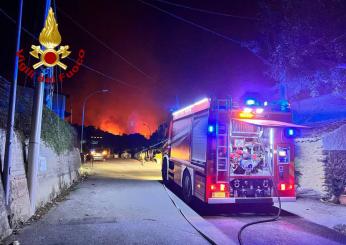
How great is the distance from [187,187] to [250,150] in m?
2.73

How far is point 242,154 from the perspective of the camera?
9742 mm

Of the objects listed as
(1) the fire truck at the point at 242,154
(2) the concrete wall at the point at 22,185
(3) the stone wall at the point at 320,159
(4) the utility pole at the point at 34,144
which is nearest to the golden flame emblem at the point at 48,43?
(4) the utility pole at the point at 34,144

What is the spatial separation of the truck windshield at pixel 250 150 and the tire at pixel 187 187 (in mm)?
2097

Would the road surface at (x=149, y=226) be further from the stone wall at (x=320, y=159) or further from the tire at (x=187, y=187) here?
the stone wall at (x=320, y=159)

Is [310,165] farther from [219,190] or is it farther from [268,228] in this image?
[268,228]

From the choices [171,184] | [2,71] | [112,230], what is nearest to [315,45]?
[112,230]

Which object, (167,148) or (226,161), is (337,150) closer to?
(226,161)

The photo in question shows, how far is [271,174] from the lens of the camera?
382 inches

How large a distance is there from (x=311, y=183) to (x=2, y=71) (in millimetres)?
23399

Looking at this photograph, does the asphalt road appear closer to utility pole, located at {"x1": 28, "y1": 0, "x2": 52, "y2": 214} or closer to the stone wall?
the stone wall

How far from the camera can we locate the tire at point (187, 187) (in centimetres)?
1106

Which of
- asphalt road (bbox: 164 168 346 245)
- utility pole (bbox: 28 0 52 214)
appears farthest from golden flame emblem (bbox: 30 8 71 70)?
asphalt road (bbox: 164 168 346 245)

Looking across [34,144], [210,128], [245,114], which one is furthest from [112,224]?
[245,114]

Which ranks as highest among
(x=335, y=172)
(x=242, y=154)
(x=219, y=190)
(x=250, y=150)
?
(x=250, y=150)
